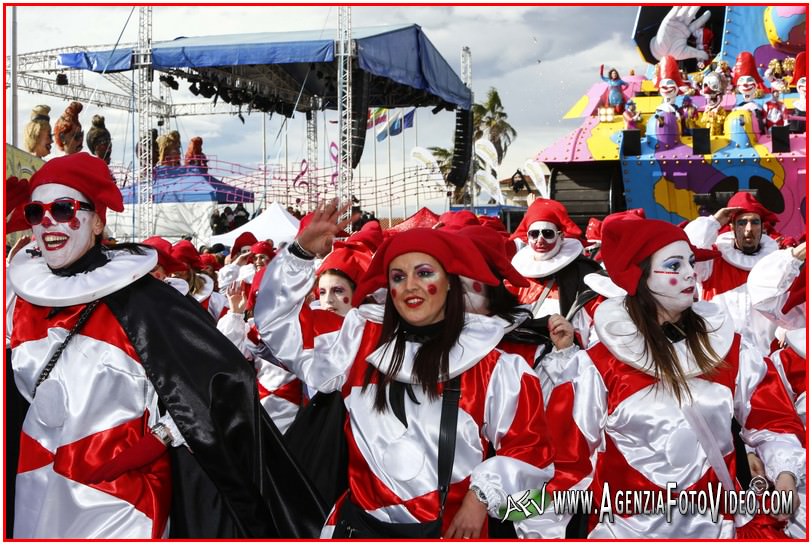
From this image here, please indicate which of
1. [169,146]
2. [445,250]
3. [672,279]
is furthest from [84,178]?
[169,146]

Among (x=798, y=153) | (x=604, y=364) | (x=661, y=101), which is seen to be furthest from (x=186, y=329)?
(x=661, y=101)

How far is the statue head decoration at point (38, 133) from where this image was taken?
2239cm

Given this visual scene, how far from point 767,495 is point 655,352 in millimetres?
635

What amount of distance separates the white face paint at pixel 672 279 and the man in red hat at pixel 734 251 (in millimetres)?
3557

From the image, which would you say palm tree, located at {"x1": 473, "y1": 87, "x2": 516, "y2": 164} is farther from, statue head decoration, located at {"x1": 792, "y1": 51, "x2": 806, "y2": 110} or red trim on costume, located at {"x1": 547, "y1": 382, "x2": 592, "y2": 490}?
red trim on costume, located at {"x1": 547, "y1": 382, "x2": 592, "y2": 490}

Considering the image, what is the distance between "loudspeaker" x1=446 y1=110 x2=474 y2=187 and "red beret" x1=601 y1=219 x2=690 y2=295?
21.7 meters

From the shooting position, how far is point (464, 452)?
3.04 meters

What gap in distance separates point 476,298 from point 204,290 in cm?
438

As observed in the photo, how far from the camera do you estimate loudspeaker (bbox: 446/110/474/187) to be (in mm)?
25219

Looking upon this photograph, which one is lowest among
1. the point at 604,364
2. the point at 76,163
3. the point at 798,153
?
the point at 604,364

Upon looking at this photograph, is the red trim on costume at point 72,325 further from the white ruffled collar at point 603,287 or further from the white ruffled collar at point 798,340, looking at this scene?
the white ruffled collar at point 798,340

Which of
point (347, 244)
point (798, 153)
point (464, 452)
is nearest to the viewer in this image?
point (464, 452)

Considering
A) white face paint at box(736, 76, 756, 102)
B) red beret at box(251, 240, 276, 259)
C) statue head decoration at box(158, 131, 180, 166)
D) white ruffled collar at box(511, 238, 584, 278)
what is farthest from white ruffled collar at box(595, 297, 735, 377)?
statue head decoration at box(158, 131, 180, 166)

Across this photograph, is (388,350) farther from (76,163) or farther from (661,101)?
(661,101)
